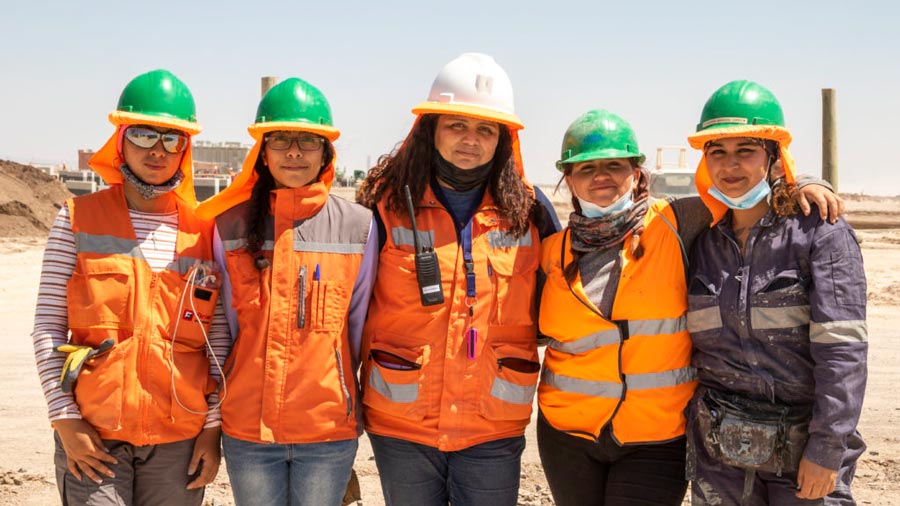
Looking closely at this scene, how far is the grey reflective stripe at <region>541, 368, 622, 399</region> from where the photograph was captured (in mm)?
3279

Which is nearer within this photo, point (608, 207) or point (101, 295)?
point (101, 295)

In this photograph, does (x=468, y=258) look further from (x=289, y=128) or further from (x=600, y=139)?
(x=289, y=128)

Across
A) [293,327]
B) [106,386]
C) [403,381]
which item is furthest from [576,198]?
[106,386]

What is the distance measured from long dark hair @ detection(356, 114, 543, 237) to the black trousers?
955 millimetres

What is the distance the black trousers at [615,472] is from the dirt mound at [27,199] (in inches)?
898

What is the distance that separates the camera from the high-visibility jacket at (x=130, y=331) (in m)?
3.11

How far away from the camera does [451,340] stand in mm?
3309

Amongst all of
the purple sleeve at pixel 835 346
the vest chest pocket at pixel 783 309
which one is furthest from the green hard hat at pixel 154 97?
the purple sleeve at pixel 835 346

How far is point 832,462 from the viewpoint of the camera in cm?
289

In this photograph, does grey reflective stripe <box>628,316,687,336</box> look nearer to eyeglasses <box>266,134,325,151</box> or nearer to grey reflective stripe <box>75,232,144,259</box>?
eyeglasses <box>266,134,325,151</box>

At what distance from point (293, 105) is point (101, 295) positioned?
106cm

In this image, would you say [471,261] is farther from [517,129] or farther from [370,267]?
[517,129]

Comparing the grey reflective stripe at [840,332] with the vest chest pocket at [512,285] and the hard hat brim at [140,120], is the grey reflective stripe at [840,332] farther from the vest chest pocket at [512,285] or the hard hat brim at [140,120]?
the hard hat brim at [140,120]

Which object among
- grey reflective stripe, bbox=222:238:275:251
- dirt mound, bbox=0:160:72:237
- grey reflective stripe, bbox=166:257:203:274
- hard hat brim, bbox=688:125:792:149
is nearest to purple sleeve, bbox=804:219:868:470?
hard hat brim, bbox=688:125:792:149
